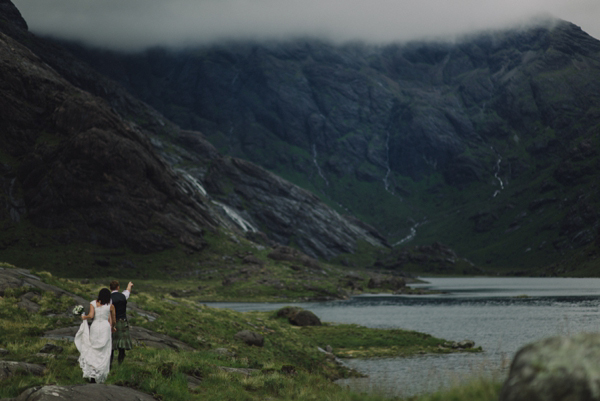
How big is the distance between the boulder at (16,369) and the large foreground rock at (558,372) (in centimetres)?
1650

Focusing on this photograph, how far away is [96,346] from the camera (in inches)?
677

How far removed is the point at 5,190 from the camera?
19550 centimetres

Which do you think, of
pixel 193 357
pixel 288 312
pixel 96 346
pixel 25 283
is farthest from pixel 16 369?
pixel 288 312

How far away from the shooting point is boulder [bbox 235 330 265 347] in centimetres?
4081

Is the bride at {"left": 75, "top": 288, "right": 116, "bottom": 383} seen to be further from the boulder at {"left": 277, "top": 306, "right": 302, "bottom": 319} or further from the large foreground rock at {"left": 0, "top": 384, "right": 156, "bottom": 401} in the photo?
the boulder at {"left": 277, "top": 306, "right": 302, "bottom": 319}

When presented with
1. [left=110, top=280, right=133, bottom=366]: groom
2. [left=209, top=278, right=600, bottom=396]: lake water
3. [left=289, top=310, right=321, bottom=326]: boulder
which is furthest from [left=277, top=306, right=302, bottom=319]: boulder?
[left=110, top=280, right=133, bottom=366]: groom

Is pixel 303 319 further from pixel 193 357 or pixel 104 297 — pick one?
pixel 104 297

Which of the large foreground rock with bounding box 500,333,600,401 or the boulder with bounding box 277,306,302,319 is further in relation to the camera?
the boulder with bounding box 277,306,302,319

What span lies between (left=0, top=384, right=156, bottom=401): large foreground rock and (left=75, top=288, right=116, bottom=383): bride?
1.86 meters

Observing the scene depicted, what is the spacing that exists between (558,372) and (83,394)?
12.7 m

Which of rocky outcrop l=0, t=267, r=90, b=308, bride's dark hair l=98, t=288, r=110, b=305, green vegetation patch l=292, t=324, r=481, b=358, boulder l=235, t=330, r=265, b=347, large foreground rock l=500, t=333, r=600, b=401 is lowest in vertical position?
green vegetation patch l=292, t=324, r=481, b=358

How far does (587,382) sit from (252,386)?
1665 cm

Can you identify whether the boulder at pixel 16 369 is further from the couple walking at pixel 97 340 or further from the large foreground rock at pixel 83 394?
the large foreground rock at pixel 83 394

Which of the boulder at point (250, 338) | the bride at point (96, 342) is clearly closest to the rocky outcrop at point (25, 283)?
the boulder at point (250, 338)
